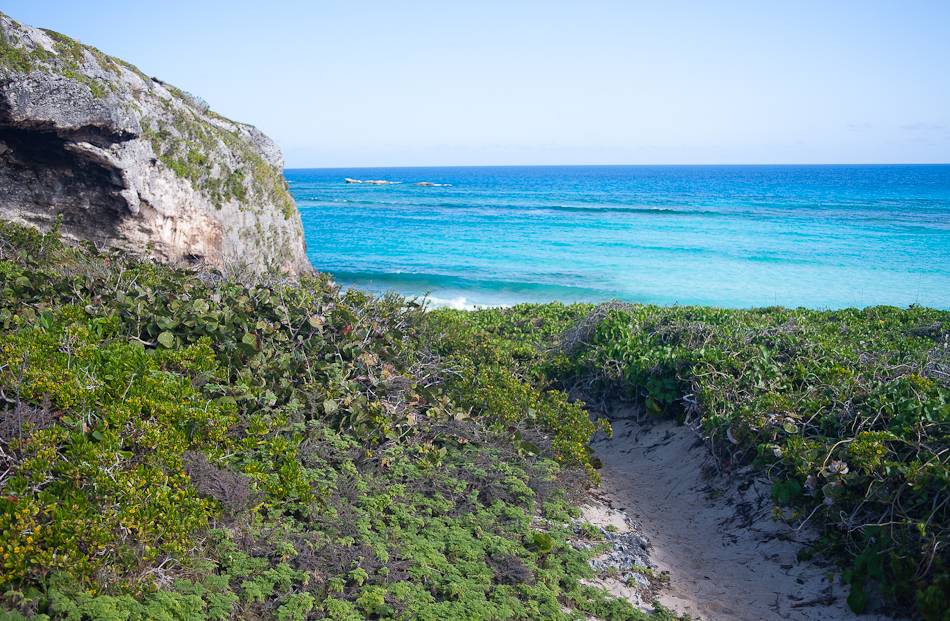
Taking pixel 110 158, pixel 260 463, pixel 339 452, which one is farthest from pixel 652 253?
pixel 260 463

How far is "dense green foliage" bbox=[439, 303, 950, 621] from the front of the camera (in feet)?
12.2

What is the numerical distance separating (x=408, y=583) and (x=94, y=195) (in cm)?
833

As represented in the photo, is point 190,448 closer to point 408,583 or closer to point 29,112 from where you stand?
point 408,583

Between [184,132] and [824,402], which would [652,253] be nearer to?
A: [184,132]

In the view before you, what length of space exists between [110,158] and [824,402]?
9.87m

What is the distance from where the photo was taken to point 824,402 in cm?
494

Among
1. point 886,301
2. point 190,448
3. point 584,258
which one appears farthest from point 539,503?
point 584,258

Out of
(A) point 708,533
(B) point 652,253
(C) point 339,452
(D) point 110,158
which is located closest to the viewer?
(C) point 339,452

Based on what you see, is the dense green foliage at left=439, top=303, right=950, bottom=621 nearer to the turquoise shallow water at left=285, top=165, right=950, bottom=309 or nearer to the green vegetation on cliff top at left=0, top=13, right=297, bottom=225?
the green vegetation on cliff top at left=0, top=13, right=297, bottom=225

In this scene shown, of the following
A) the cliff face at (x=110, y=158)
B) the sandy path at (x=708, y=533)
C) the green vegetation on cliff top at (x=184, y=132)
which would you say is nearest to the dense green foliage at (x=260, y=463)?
the sandy path at (x=708, y=533)

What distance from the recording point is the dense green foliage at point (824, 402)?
3725mm

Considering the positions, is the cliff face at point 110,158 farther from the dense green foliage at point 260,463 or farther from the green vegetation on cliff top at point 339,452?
the dense green foliage at point 260,463

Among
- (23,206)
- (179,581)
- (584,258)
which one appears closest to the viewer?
(179,581)

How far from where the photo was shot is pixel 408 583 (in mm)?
3553
